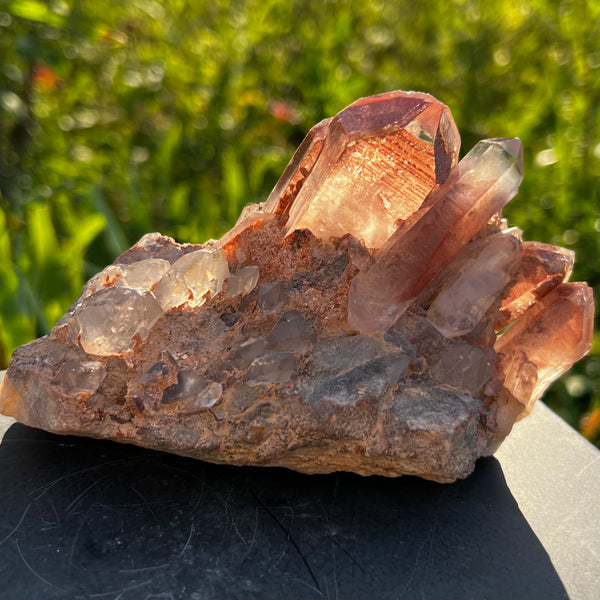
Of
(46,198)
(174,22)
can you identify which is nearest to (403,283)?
(46,198)

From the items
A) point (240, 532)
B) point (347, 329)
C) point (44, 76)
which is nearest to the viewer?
point (240, 532)

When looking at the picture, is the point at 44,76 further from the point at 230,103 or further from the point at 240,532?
the point at 240,532

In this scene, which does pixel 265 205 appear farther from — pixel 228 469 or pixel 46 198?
pixel 46 198

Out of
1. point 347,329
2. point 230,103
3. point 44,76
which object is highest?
point 347,329

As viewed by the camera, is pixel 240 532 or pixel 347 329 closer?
pixel 240 532

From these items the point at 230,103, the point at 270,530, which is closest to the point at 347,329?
the point at 270,530

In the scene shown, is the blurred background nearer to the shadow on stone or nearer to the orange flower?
the orange flower
